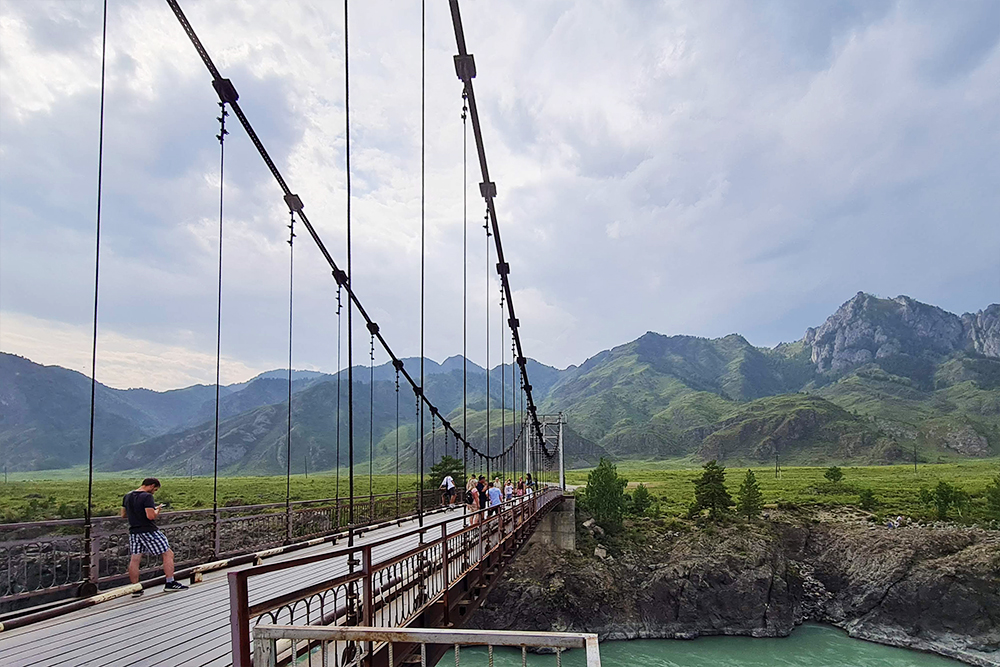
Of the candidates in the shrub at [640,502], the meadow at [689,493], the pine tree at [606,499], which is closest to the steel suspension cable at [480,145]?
the meadow at [689,493]

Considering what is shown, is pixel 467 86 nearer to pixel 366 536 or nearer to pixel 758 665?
pixel 366 536

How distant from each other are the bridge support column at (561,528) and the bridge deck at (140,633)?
105 feet

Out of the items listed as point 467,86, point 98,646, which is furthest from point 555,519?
point 98,646

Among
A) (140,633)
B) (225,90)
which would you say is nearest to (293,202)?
(225,90)

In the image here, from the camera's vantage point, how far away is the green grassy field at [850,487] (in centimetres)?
5756

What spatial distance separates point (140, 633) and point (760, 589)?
4253cm

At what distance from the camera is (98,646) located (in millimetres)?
5250

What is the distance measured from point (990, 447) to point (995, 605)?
377 ft

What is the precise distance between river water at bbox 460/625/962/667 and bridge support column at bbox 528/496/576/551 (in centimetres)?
620

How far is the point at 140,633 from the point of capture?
5.62 m

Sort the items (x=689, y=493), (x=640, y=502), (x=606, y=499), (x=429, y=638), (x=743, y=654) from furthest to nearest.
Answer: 1. (x=689, y=493)
2. (x=640, y=502)
3. (x=606, y=499)
4. (x=743, y=654)
5. (x=429, y=638)

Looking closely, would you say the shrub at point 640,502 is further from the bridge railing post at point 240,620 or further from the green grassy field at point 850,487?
the bridge railing post at point 240,620

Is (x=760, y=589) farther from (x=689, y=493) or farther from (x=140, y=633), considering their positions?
(x=140, y=633)

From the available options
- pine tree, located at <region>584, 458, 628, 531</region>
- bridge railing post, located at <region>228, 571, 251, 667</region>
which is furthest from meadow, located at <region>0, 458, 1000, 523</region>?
bridge railing post, located at <region>228, 571, 251, 667</region>
